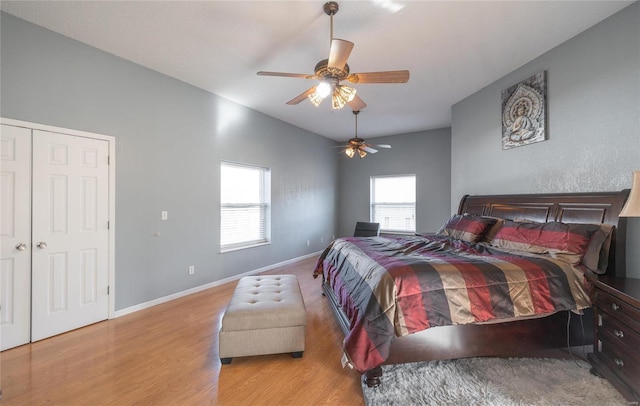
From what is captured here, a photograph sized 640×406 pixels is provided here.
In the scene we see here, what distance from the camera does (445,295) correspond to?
177 centimetres

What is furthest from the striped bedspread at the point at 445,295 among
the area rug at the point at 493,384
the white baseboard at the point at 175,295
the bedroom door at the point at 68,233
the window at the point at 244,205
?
the window at the point at 244,205

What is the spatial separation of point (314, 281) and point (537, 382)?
284 centimetres

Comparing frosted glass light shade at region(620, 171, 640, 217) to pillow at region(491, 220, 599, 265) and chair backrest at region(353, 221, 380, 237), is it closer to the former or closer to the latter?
pillow at region(491, 220, 599, 265)

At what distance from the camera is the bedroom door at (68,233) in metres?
2.46

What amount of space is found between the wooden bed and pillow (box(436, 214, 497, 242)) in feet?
2.27

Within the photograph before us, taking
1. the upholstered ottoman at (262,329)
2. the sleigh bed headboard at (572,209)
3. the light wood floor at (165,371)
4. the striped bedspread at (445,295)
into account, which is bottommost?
the light wood floor at (165,371)

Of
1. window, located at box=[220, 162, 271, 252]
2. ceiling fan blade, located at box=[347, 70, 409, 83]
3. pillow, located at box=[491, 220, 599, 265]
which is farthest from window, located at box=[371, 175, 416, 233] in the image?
ceiling fan blade, located at box=[347, 70, 409, 83]

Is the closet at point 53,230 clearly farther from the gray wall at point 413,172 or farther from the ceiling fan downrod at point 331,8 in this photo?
the gray wall at point 413,172

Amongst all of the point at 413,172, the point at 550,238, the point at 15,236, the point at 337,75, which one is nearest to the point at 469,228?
the point at 550,238

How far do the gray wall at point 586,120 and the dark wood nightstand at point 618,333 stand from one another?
26.3 inches

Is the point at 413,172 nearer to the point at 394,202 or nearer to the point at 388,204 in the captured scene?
the point at 394,202

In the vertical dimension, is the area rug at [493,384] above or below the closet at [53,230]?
below

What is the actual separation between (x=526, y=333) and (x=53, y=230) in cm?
424

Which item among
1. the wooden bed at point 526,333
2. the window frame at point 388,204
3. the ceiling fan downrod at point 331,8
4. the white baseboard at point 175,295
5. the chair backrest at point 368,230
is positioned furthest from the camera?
the window frame at point 388,204
